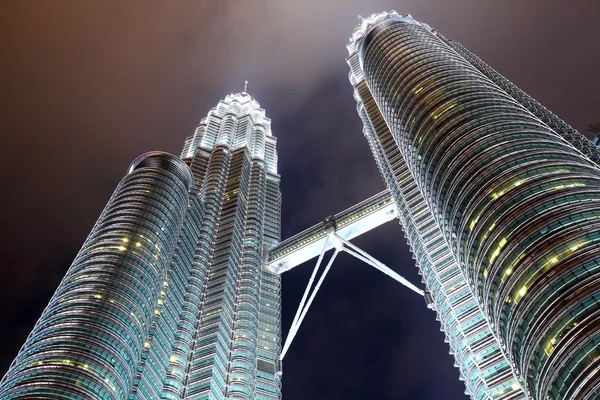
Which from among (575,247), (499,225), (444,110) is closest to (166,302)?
(444,110)

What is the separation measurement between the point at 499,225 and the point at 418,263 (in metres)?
38.1

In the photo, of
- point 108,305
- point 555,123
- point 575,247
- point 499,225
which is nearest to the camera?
point 575,247

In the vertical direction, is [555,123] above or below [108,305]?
above

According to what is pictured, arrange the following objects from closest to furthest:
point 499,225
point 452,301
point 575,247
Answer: point 575,247 → point 499,225 → point 452,301

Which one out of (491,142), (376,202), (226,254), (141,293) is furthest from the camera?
(376,202)

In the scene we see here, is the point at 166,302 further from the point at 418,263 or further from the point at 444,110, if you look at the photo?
the point at 444,110

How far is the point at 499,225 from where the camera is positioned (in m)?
53.3

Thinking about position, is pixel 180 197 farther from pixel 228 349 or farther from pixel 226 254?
pixel 228 349

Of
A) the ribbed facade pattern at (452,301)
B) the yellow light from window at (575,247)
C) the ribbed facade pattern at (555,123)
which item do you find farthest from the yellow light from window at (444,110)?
the yellow light from window at (575,247)

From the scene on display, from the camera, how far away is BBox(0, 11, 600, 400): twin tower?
154 ft

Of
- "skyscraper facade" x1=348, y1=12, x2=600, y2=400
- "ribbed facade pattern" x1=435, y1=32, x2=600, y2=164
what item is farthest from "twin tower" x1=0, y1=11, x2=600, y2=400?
"ribbed facade pattern" x1=435, y1=32, x2=600, y2=164

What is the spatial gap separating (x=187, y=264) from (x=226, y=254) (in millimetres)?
9060

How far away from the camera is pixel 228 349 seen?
292 ft

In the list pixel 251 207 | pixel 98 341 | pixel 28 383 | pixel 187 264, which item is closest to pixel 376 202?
pixel 251 207
